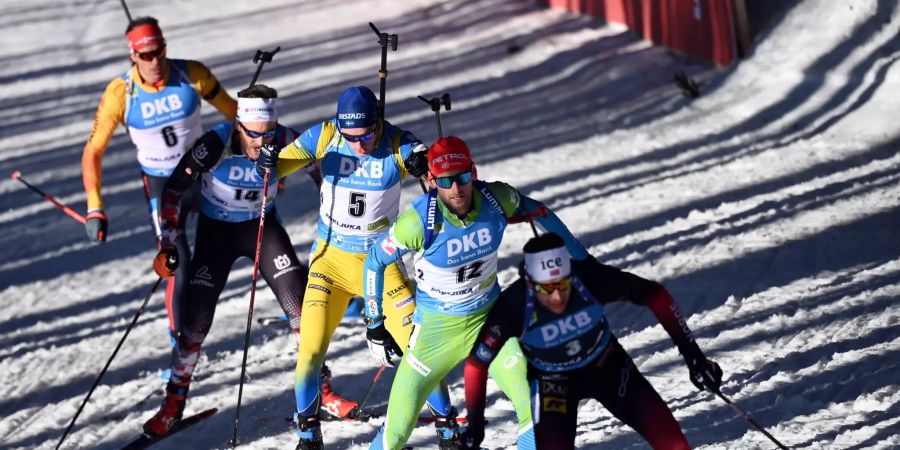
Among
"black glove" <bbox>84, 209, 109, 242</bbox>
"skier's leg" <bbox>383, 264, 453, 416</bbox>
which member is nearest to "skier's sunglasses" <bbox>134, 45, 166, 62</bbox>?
"black glove" <bbox>84, 209, 109, 242</bbox>

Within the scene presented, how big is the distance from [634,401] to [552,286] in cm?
72

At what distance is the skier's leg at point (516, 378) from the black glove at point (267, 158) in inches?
76.9

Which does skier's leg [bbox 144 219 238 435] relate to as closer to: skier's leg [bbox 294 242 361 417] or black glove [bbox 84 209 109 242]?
skier's leg [bbox 294 242 361 417]

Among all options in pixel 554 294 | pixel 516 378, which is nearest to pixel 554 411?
pixel 516 378

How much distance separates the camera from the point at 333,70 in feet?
61.9

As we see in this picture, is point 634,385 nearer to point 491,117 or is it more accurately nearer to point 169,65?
point 169,65

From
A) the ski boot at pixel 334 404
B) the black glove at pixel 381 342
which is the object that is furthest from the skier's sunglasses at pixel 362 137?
the ski boot at pixel 334 404

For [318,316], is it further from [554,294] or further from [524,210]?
[554,294]

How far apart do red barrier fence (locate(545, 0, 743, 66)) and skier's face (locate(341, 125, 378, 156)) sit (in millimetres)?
9272

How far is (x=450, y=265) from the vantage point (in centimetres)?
629

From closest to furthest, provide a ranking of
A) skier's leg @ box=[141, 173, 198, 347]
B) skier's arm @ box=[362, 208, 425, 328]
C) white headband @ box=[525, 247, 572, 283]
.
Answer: white headband @ box=[525, 247, 572, 283] < skier's arm @ box=[362, 208, 425, 328] < skier's leg @ box=[141, 173, 198, 347]

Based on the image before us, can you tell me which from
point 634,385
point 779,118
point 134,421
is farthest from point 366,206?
point 779,118

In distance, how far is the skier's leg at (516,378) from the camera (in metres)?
6.03

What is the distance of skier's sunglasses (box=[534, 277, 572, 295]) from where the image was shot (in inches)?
221
